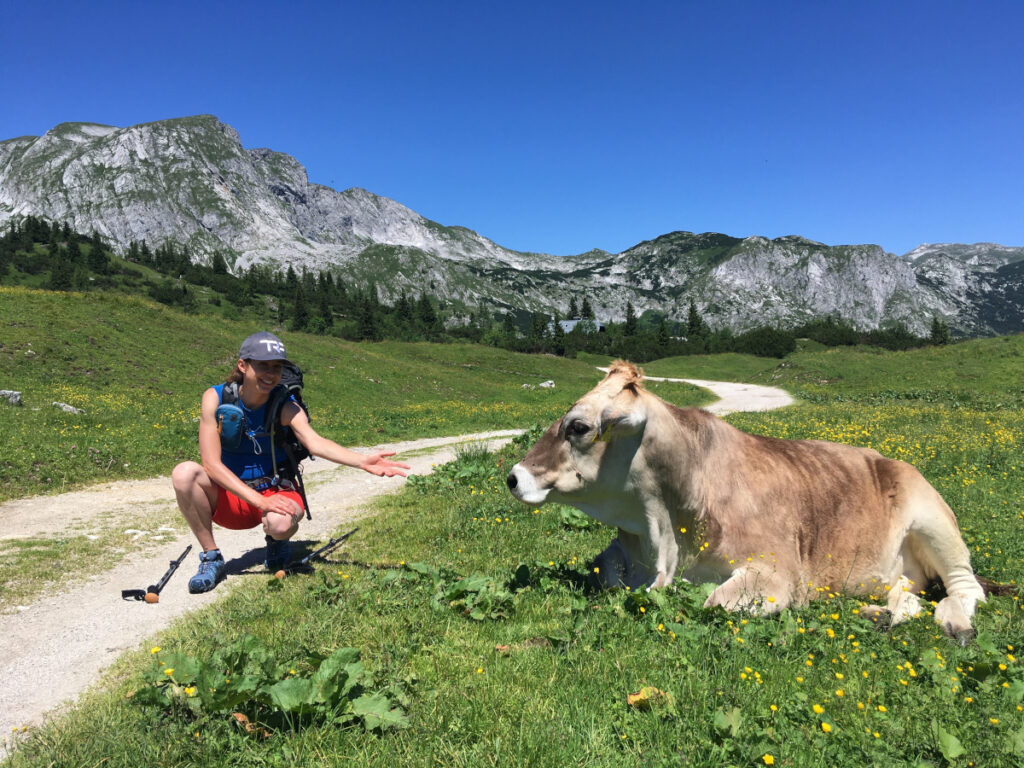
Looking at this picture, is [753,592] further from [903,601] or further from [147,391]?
[147,391]

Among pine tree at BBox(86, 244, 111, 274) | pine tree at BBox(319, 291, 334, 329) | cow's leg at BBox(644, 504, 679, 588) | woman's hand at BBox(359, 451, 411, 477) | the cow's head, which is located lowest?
cow's leg at BBox(644, 504, 679, 588)

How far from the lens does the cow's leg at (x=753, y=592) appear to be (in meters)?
4.11

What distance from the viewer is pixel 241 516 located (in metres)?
6.54

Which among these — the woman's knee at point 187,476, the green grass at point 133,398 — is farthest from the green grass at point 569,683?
the green grass at point 133,398

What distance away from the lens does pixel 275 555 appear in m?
6.55

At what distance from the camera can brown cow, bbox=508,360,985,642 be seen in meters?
4.11

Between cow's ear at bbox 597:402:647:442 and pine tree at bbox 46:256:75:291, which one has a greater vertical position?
pine tree at bbox 46:256:75:291

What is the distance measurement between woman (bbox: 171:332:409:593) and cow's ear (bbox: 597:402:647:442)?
241 cm

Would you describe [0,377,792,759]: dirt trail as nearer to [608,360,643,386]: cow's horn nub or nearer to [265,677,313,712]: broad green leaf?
[265,677,313,712]: broad green leaf

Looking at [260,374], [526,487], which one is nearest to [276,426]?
[260,374]

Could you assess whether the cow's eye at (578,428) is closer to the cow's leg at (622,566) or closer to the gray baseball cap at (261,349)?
the cow's leg at (622,566)

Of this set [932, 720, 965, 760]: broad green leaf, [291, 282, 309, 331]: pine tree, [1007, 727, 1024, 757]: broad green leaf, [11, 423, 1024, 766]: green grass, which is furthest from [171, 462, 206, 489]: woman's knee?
[291, 282, 309, 331]: pine tree

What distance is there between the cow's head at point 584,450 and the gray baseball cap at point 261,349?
3254 mm

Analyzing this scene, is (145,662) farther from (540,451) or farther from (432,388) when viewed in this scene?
(432,388)
